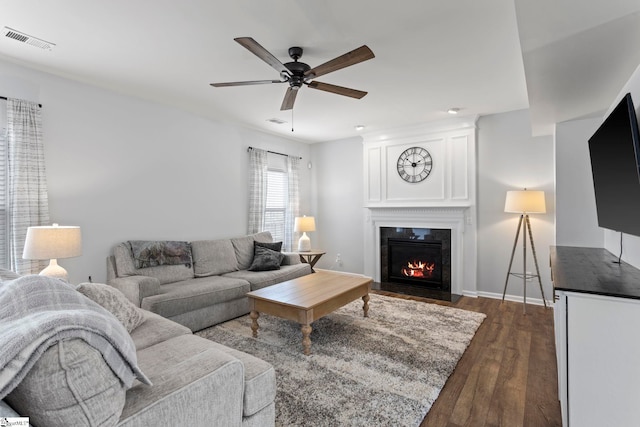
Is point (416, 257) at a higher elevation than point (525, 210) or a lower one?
lower

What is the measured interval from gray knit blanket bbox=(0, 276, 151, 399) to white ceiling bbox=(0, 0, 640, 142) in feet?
6.08

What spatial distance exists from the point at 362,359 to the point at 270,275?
1848 millimetres

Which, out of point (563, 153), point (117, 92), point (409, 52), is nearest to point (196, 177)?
point (117, 92)

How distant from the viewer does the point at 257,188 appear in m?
5.23

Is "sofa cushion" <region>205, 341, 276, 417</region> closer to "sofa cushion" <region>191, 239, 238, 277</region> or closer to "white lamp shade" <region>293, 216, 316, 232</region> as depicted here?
"sofa cushion" <region>191, 239, 238, 277</region>

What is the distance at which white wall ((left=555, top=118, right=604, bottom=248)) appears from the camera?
3.30 m

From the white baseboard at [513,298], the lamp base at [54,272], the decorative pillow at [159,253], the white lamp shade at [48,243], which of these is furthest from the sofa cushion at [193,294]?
the white baseboard at [513,298]

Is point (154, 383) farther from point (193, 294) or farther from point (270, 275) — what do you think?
point (270, 275)

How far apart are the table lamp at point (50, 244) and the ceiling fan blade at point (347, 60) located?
240 cm

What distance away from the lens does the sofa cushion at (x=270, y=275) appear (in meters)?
3.96

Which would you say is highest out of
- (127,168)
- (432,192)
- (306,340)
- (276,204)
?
(127,168)

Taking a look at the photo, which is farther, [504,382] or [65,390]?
[504,382]

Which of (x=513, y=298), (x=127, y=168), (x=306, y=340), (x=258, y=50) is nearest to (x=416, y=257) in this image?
(x=513, y=298)

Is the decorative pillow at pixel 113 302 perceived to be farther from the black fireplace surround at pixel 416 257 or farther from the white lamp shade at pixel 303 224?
the black fireplace surround at pixel 416 257
